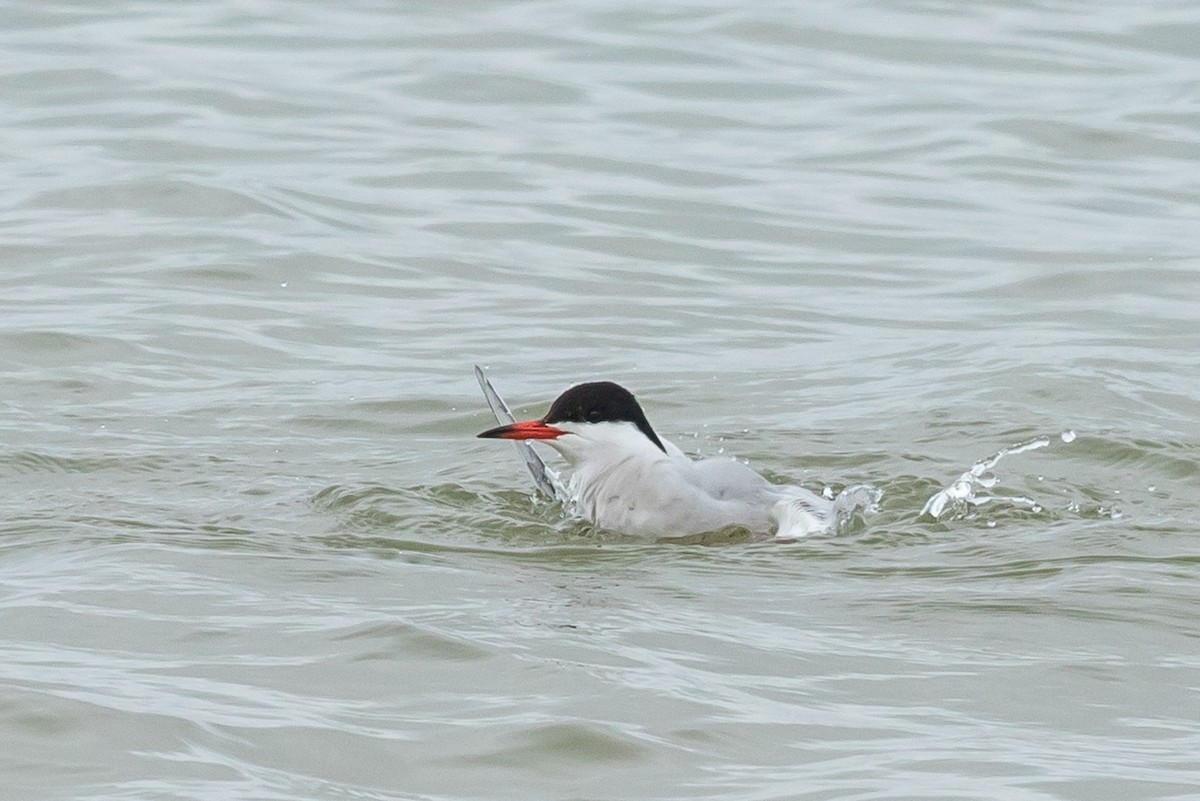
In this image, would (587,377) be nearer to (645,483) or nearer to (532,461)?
(532,461)

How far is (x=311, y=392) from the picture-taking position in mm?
10430

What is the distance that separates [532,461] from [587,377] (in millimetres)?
1943

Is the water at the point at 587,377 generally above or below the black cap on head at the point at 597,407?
below

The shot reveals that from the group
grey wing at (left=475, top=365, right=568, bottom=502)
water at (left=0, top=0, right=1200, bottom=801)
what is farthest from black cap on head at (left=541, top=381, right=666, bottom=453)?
water at (left=0, top=0, right=1200, bottom=801)

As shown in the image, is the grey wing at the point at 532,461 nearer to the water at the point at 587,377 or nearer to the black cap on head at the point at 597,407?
the water at the point at 587,377

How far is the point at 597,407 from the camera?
28.1 ft

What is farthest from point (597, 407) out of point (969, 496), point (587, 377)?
point (587, 377)

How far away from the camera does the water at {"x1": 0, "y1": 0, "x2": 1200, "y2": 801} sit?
5.81 meters

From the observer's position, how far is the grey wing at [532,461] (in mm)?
8883

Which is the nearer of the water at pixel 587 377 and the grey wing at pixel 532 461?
the water at pixel 587 377

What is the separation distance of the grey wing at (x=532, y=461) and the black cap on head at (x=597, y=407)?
0.32m

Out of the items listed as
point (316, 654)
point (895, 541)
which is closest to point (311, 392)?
point (895, 541)

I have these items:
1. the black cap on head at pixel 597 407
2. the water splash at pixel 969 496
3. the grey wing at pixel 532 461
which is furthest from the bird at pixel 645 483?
the water splash at pixel 969 496

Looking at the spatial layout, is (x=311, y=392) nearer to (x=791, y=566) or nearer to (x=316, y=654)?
(x=791, y=566)
